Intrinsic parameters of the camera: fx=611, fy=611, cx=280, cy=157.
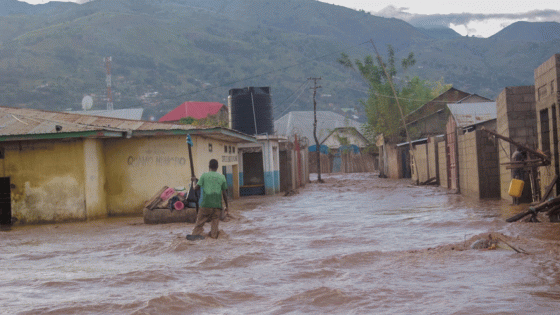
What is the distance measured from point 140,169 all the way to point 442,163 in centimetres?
1420

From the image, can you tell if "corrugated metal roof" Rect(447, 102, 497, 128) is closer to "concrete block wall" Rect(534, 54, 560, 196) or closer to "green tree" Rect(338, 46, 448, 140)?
"green tree" Rect(338, 46, 448, 140)

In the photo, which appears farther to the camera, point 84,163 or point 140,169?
point 140,169

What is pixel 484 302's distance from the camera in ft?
19.7

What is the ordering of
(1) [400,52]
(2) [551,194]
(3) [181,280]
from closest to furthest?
(3) [181,280]
(2) [551,194]
(1) [400,52]

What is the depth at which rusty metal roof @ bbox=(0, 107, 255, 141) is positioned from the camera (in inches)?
640

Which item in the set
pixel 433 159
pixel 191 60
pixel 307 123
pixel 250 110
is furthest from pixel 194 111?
pixel 191 60

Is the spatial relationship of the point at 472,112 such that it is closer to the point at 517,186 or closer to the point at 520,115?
the point at 520,115

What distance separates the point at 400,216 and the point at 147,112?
251ft

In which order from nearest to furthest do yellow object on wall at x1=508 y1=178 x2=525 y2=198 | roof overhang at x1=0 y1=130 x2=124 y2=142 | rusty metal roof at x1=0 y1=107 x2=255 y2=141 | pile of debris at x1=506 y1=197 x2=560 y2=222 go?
pile of debris at x1=506 y1=197 x2=560 y2=222, yellow object on wall at x1=508 y1=178 x2=525 y2=198, roof overhang at x1=0 y1=130 x2=124 y2=142, rusty metal roof at x1=0 y1=107 x2=255 y2=141

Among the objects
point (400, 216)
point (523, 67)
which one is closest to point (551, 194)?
point (400, 216)

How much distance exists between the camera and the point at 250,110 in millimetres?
32562

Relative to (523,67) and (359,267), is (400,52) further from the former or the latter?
(359,267)

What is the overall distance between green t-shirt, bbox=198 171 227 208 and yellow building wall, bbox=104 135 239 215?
6.66 m

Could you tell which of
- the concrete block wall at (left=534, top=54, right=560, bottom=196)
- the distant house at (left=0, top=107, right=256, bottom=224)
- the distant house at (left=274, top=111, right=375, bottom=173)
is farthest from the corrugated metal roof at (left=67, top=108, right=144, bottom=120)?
the concrete block wall at (left=534, top=54, right=560, bottom=196)
